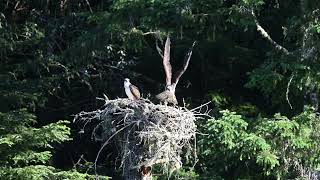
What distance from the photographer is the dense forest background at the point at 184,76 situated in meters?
13.5

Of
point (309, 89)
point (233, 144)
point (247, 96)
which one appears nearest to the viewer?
point (233, 144)

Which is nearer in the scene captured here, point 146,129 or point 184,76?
point 146,129

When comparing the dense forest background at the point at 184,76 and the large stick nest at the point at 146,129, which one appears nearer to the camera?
the large stick nest at the point at 146,129

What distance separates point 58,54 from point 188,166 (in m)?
3.92

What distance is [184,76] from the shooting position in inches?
669

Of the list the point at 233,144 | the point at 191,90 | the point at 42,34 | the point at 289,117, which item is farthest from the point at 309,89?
the point at 42,34

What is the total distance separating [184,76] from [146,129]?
6525 mm

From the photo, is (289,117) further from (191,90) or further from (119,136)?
(119,136)

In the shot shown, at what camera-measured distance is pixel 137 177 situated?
11125mm

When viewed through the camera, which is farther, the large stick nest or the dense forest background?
the dense forest background

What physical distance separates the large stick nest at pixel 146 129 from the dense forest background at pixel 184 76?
2226mm

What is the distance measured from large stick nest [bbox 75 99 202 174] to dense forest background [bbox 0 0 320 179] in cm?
223

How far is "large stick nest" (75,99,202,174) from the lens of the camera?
10.6 m

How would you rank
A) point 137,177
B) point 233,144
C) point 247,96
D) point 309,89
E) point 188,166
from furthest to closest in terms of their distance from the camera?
1. point 247,96
2. point 188,166
3. point 309,89
4. point 233,144
5. point 137,177
